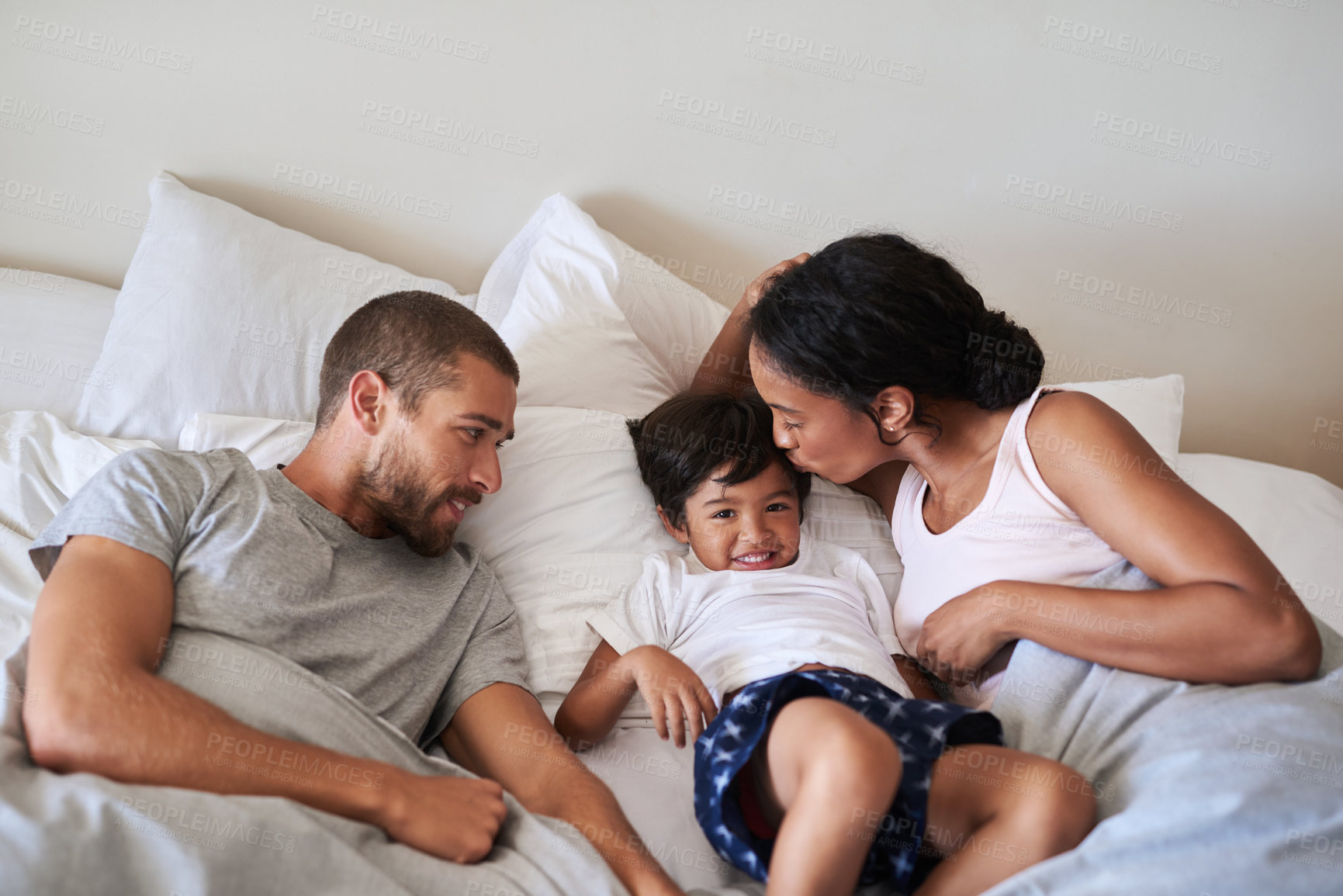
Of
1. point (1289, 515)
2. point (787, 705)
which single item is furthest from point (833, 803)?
point (1289, 515)

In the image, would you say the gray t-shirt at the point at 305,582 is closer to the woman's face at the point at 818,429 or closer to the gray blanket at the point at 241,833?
the gray blanket at the point at 241,833

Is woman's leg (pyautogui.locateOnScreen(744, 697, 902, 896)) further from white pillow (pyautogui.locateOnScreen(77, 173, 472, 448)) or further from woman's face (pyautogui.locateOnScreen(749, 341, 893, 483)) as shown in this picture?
white pillow (pyautogui.locateOnScreen(77, 173, 472, 448))

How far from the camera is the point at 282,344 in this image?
1757 mm

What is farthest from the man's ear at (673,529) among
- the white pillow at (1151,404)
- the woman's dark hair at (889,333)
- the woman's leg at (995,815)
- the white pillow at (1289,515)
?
the white pillow at (1289,515)

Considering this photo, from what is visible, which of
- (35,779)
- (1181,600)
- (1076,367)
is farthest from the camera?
(1076,367)

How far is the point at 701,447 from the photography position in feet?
5.09

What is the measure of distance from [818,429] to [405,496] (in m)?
0.62

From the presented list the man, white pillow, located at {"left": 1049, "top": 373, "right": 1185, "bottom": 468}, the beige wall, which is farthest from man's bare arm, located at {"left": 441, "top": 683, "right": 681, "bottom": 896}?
white pillow, located at {"left": 1049, "top": 373, "right": 1185, "bottom": 468}

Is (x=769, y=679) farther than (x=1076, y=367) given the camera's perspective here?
No

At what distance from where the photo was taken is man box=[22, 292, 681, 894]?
3.20ft

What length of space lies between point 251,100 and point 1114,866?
6.54ft

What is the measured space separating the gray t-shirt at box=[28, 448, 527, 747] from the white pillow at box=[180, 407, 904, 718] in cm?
8

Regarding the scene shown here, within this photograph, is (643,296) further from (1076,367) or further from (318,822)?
(318,822)

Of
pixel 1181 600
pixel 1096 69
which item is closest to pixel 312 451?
pixel 1181 600
